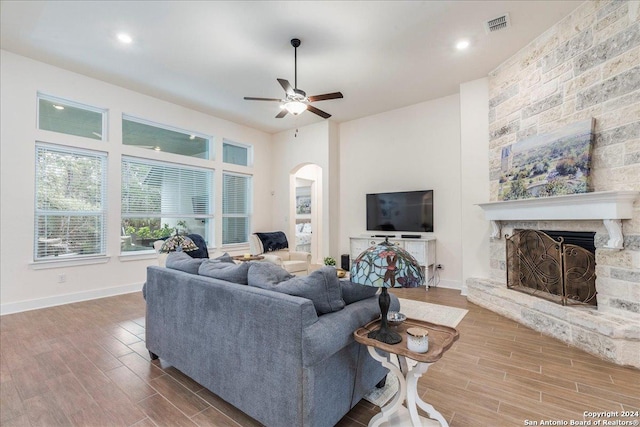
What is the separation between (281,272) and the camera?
6.34ft

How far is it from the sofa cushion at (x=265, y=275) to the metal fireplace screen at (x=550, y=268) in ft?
10.1

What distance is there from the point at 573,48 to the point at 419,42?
1594 mm

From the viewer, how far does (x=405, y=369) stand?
5.43 feet

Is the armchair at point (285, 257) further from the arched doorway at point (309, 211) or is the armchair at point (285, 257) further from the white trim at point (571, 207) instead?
the white trim at point (571, 207)

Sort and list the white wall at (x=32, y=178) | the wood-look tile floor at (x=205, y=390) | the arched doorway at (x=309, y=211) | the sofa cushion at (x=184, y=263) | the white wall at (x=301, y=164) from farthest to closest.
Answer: the arched doorway at (x=309, y=211) → the white wall at (x=301, y=164) → the white wall at (x=32, y=178) → the sofa cushion at (x=184, y=263) → the wood-look tile floor at (x=205, y=390)

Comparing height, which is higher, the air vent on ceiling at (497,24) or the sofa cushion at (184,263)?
the air vent on ceiling at (497,24)

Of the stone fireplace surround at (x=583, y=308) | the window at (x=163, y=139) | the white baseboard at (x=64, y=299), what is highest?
the window at (x=163, y=139)

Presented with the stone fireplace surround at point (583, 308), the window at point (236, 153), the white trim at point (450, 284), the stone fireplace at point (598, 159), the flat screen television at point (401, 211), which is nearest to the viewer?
the stone fireplace surround at point (583, 308)

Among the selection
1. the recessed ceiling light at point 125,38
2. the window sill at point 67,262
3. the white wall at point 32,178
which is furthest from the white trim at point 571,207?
the window sill at point 67,262

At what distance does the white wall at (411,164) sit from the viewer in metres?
5.12

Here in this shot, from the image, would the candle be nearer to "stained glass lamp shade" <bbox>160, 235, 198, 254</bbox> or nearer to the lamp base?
the lamp base

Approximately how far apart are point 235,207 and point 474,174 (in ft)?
16.1

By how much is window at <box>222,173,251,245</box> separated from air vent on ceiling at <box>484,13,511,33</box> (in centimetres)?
525

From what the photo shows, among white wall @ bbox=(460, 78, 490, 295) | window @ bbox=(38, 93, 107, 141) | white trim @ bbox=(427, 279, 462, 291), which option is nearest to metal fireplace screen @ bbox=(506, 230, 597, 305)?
white wall @ bbox=(460, 78, 490, 295)
